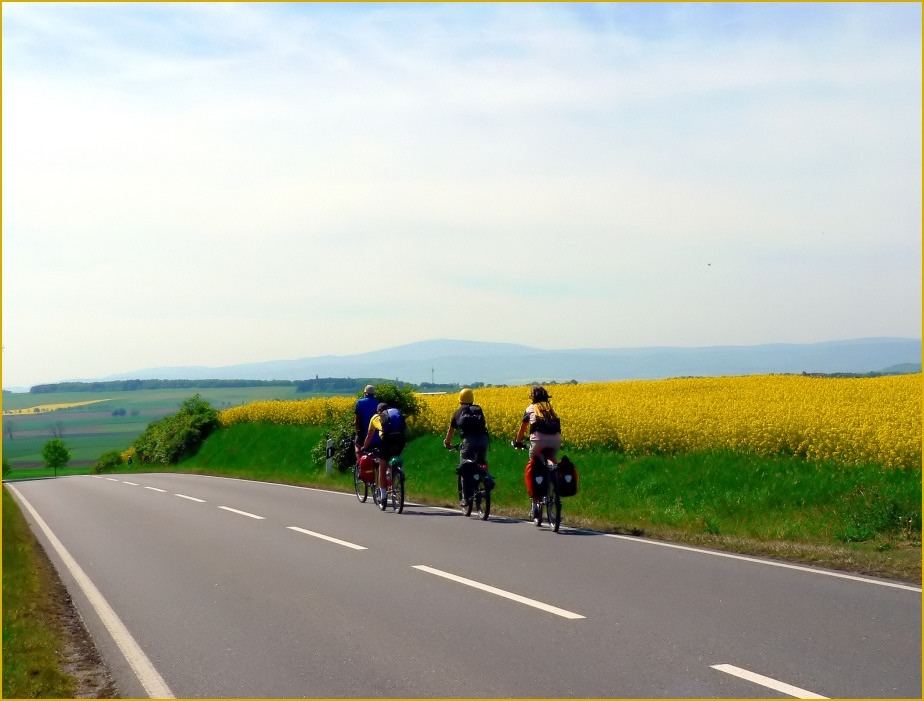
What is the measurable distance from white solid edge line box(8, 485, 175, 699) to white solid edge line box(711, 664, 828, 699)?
367 cm

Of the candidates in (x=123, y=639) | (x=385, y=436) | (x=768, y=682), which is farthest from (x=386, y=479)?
(x=768, y=682)

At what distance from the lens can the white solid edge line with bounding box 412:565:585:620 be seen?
27.8ft

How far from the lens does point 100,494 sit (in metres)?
28.1

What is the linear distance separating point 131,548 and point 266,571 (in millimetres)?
3767

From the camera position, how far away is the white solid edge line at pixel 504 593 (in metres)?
8.48

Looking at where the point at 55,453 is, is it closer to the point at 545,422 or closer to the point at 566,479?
the point at 545,422

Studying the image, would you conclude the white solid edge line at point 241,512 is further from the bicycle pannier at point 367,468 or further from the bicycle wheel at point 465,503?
the bicycle wheel at point 465,503

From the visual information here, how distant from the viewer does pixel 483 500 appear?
16234mm

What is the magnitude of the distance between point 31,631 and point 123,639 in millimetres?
1023

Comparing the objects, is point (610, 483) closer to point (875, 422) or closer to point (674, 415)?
point (674, 415)

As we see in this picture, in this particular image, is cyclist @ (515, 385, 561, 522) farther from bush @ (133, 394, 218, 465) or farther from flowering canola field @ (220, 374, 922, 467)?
bush @ (133, 394, 218, 465)

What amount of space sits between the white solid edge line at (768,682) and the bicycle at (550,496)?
721 centimetres

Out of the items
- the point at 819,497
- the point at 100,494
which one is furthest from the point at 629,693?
the point at 100,494

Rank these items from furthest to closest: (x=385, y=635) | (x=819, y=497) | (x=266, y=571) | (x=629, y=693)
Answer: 1. (x=819, y=497)
2. (x=266, y=571)
3. (x=385, y=635)
4. (x=629, y=693)
